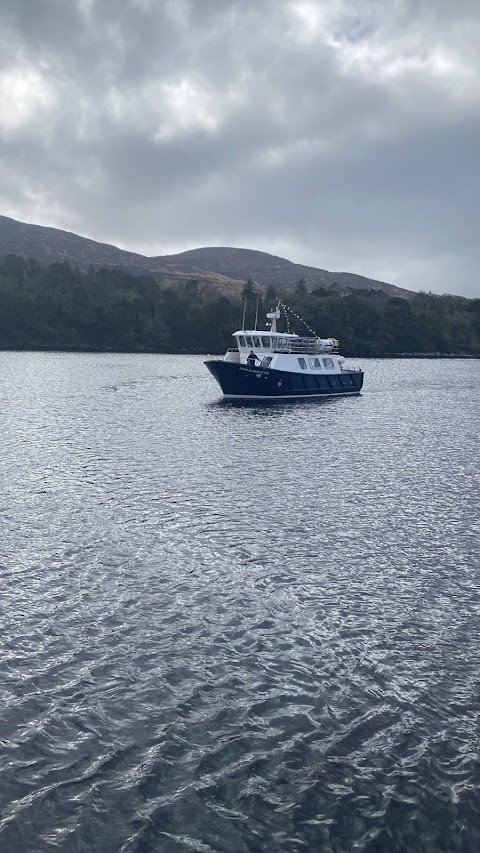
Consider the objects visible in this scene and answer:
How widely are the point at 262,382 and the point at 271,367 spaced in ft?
7.61

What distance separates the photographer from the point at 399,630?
17.9 meters

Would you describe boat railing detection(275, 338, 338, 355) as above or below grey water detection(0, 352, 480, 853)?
above

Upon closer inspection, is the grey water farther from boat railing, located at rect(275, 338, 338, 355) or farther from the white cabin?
boat railing, located at rect(275, 338, 338, 355)

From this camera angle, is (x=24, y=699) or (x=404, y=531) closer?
(x=24, y=699)

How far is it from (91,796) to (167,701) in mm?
3226

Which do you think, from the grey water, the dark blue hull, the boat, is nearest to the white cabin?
the boat

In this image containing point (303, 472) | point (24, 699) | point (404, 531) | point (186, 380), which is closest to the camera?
point (24, 699)

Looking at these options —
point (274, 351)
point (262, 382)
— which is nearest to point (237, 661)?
point (262, 382)

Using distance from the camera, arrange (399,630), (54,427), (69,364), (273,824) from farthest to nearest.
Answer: (69,364)
(54,427)
(399,630)
(273,824)

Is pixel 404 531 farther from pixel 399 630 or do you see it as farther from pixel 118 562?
pixel 118 562

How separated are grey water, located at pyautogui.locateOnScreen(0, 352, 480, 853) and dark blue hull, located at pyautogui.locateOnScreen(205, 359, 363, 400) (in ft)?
125

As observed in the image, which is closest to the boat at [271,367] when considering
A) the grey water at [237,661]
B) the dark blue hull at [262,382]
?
the dark blue hull at [262,382]

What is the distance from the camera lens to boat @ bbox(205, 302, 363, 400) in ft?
249

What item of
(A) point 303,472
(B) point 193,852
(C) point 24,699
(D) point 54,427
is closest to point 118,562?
(C) point 24,699
